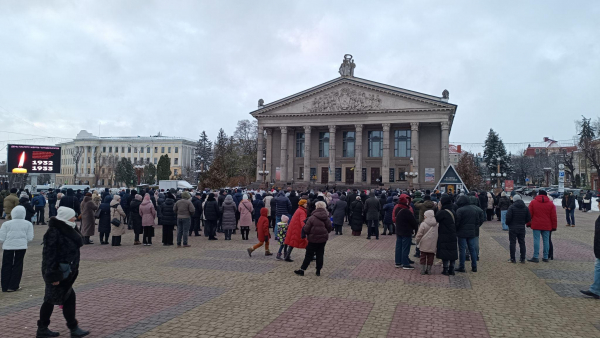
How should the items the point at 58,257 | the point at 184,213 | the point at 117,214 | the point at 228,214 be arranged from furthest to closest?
the point at 228,214
the point at 117,214
the point at 184,213
the point at 58,257

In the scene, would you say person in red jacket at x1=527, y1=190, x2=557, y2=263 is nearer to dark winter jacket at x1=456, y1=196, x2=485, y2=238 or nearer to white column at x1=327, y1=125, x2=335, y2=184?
dark winter jacket at x1=456, y1=196, x2=485, y2=238

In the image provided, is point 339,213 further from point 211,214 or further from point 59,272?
point 59,272

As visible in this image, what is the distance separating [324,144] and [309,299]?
192 ft

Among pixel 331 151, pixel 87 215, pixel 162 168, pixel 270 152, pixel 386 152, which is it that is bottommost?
pixel 87 215

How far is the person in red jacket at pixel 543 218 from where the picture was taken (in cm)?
1138

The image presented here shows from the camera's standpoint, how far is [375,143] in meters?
63.2

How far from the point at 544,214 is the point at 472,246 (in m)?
2.71

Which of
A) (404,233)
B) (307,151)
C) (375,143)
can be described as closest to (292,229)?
(404,233)

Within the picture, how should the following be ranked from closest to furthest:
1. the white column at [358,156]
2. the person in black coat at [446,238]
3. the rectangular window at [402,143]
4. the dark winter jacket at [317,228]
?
the dark winter jacket at [317,228]
the person in black coat at [446,238]
the white column at [358,156]
the rectangular window at [402,143]

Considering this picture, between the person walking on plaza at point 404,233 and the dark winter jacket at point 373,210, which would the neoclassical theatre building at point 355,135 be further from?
the person walking on plaza at point 404,233

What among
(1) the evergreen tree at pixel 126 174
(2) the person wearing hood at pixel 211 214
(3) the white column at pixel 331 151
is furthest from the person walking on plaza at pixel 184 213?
(1) the evergreen tree at pixel 126 174

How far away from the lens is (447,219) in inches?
392

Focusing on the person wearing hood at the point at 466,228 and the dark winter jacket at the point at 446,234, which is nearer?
the dark winter jacket at the point at 446,234

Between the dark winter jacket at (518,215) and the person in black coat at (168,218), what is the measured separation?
10781 millimetres
